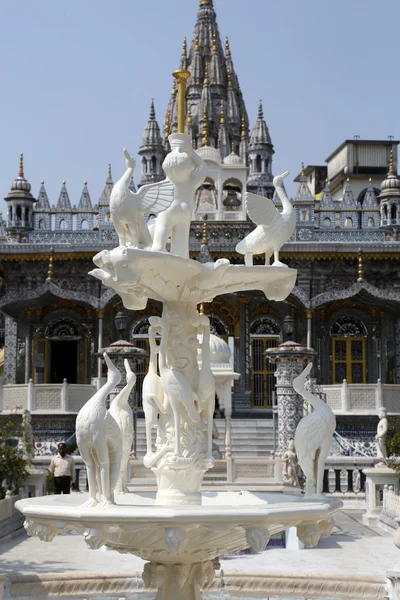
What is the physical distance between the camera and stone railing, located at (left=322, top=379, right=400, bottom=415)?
2156 cm

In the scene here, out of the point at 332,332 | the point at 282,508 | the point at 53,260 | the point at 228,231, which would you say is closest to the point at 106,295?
the point at 53,260

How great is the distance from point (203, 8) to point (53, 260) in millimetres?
15254

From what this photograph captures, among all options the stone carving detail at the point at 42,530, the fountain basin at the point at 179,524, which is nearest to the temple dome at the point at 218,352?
the fountain basin at the point at 179,524

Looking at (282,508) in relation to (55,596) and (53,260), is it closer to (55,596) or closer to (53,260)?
(55,596)

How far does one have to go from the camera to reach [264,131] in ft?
115

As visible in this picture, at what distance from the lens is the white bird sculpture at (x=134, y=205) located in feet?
24.5

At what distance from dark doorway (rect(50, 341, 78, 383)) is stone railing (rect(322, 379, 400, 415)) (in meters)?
9.26

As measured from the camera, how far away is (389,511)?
14406 millimetres

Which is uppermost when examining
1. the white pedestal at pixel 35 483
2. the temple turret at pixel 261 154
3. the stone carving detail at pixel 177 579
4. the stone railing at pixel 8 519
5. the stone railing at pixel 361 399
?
the temple turret at pixel 261 154

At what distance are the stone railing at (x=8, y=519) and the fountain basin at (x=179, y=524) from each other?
6284mm

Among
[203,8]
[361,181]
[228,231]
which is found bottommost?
[228,231]

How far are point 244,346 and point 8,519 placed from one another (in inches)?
607

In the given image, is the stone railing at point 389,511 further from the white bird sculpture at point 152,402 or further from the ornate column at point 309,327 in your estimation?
the ornate column at point 309,327

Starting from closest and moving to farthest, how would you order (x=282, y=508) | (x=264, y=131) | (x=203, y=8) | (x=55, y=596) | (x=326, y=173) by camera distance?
(x=282, y=508)
(x=55, y=596)
(x=264, y=131)
(x=203, y=8)
(x=326, y=173)
